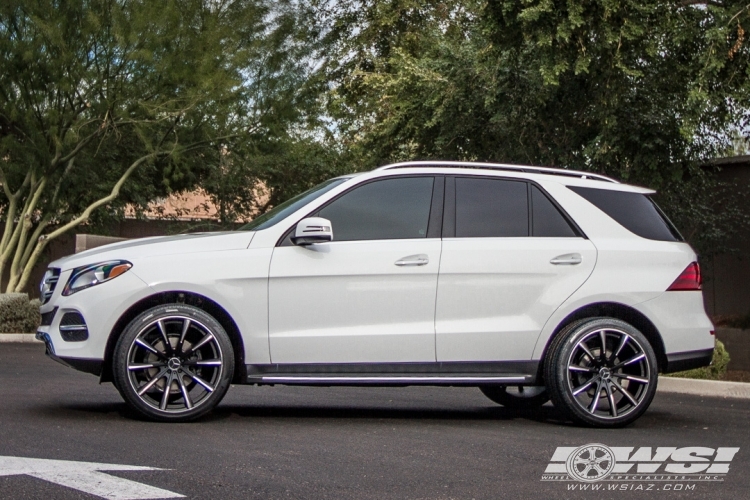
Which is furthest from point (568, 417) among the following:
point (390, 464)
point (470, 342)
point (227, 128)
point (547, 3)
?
point (227, 128)

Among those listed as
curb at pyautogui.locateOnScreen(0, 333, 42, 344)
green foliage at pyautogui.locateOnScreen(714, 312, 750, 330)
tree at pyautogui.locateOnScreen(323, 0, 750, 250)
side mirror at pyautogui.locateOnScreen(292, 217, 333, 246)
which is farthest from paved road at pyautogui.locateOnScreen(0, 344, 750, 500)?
green foliage at pyautogui.locateOnScreen(714, 312, 750, 330)

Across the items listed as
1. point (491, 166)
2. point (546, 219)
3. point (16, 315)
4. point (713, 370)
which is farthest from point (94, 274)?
point (16, 315)

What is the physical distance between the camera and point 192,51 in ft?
69.7

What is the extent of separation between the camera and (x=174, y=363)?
750 cm

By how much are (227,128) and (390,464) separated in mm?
17519

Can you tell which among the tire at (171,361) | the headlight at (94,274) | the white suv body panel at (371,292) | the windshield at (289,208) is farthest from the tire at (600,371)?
the headlight at (94,274)

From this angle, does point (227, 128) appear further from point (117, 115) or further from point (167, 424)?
point (167, 424)

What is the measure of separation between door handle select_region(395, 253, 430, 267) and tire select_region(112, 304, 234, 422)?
1336 millimetres

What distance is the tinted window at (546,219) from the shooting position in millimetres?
8258

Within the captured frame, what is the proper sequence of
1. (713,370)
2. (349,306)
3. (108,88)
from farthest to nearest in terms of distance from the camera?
1. (108,88)
2. (713,370)
3. (349,306)

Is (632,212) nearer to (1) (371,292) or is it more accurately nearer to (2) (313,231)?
(1) (371,292)

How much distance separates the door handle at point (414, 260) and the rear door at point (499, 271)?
0.46ft

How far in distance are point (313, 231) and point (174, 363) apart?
Result: 131cm

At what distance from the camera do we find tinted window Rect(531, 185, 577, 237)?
826cm
